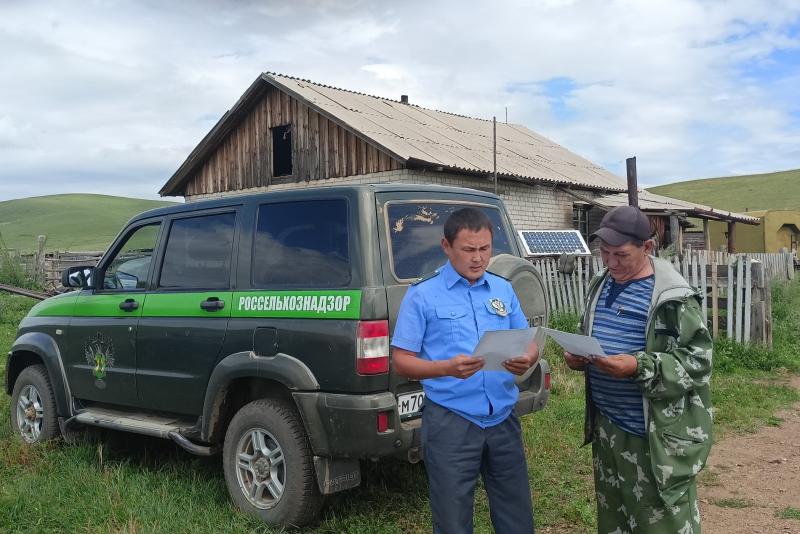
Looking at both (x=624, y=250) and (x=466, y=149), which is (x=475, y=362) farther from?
(x=466, y=149)

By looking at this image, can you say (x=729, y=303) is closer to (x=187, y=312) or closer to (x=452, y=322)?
(x=187, y=312)

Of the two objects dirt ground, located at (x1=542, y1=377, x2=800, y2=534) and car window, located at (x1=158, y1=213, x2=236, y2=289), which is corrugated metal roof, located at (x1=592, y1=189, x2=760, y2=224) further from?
car window, located at (x1=158, y1=213, x2=236, y2=289)

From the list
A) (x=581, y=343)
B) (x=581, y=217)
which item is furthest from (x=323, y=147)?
(x=581, y=343)

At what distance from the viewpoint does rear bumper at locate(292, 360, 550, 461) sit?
351 centimetres

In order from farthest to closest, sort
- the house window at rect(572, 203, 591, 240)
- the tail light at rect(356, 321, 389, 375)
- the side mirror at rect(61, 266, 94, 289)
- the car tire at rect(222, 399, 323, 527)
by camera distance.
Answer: the house window at rect(572, 203, 591, 240), the side mirror at rect(61, 266, 94, 289), the car tire at rect(222, 399, 323, 527), the tail light at rect(356, 321, 389, 375)

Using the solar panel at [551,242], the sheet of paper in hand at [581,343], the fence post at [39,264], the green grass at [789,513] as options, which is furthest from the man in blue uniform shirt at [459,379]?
the fence post at [39,264]

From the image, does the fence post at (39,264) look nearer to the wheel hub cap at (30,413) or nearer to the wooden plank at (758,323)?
the wheel hub cap at (30,413)

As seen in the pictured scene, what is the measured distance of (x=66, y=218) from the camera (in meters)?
94.4

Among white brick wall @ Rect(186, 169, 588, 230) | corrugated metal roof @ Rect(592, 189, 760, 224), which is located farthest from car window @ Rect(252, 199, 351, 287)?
corrugated metal roof @ Rect(592, 189, 760, 224)

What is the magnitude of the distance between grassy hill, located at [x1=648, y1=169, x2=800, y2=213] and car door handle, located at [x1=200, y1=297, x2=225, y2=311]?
68.3 metres

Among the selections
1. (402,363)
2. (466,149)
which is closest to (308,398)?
(402,363)

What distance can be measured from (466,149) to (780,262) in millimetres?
12015

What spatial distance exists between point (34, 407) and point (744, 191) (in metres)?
81.2

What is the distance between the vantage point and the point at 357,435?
3.55 m
